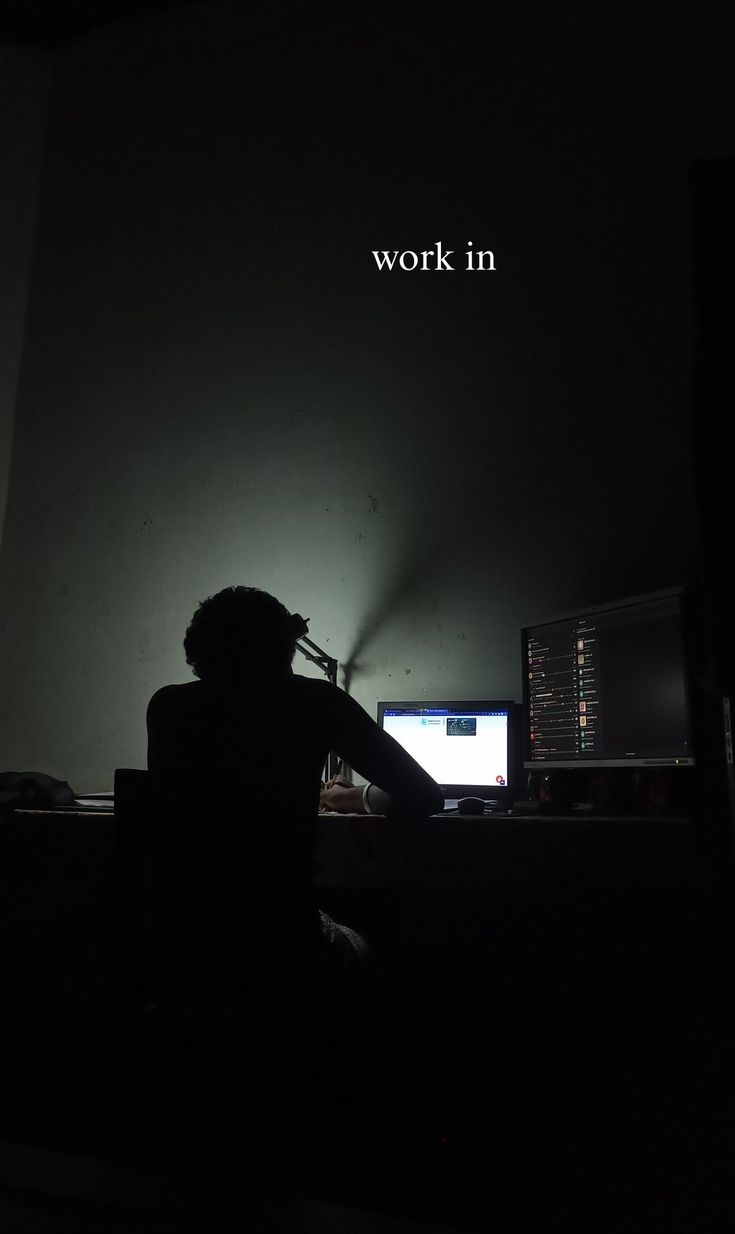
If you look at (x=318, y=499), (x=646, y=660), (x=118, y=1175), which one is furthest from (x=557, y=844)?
(x=318, y=499)

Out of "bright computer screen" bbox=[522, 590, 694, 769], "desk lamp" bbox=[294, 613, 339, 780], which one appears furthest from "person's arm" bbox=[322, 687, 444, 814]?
"desk lamp" bbox=[294, 613, 339, 780]

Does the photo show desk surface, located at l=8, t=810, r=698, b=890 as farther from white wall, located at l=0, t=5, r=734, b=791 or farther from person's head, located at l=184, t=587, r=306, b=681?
white wall, located at l=0, t=5, r=734, b=791

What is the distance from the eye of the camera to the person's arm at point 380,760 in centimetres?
142

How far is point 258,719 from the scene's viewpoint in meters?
1.33

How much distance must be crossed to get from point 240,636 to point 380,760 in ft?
1.08

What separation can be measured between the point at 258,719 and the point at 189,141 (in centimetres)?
273

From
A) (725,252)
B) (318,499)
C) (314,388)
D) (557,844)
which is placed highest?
(314,388)

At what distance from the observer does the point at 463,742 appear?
7.54ft

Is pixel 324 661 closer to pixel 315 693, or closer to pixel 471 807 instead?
pixel 471 807

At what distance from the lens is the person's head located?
1525 millimetres

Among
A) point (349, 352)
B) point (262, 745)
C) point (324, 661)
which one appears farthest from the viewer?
point (349, 352)

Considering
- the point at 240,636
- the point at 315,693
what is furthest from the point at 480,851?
the point at 240,636

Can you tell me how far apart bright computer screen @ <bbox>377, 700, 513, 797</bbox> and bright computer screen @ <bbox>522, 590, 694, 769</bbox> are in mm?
95

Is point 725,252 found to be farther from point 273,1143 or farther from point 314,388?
point 314,388
